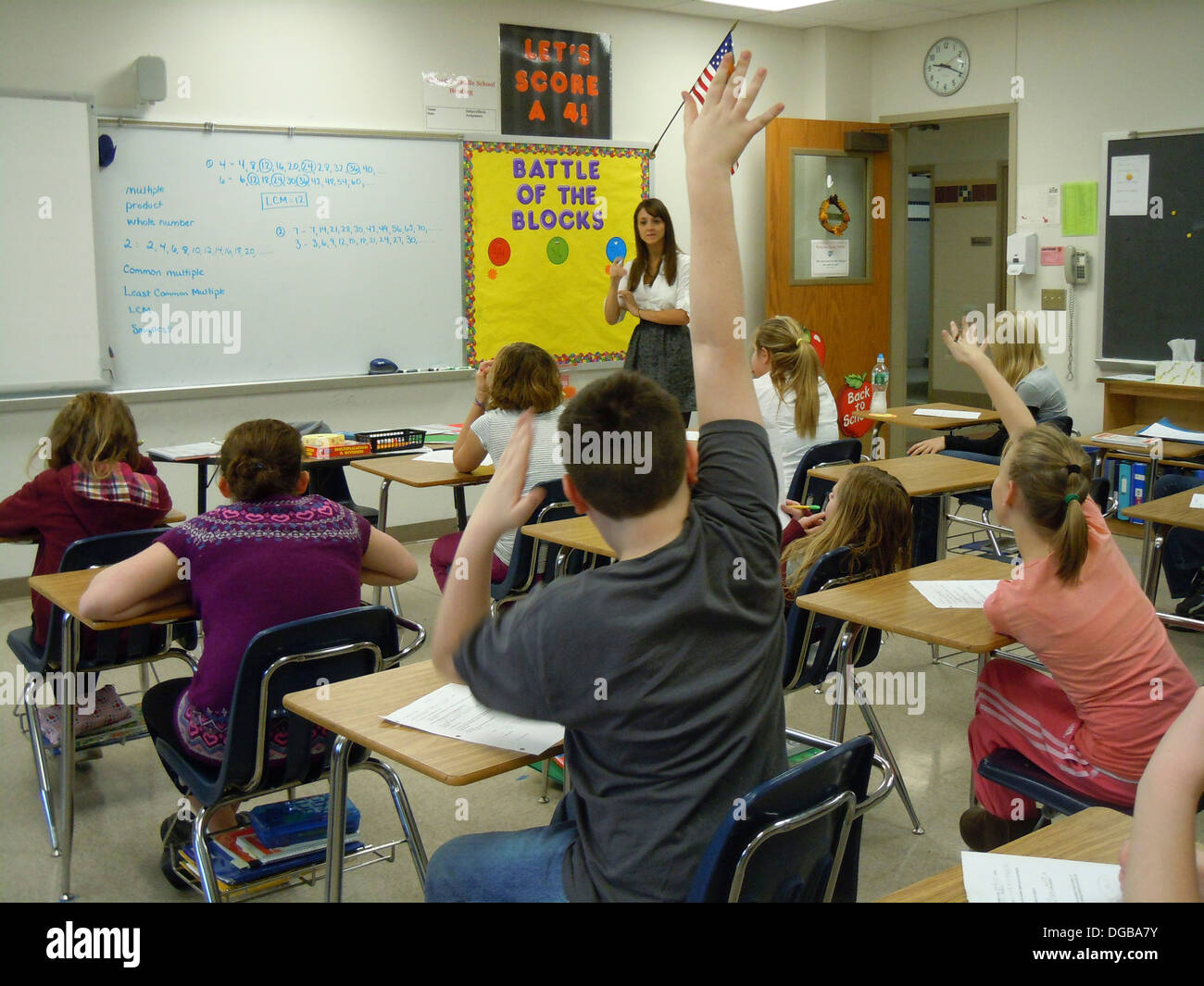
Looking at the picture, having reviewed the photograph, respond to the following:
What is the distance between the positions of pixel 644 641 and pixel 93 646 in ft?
6.88

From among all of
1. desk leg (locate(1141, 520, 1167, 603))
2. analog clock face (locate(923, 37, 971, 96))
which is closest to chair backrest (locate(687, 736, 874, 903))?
desk leg (locate(1141, 520, 1167, 603))

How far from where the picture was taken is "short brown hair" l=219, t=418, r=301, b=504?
248 cm

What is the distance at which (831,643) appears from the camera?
2992mm

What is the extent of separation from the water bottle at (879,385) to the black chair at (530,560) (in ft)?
8.24

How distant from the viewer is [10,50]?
16.3 ft

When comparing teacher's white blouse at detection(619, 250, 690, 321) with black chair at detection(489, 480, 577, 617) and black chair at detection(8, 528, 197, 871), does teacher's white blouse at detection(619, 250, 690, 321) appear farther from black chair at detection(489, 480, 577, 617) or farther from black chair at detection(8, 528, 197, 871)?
black chair at detection(8, 528, 197, 871)

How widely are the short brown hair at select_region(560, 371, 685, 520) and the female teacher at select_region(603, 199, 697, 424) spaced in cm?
444

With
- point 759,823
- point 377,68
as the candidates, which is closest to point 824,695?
point 759,823

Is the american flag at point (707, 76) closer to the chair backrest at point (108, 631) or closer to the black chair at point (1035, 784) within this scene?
the chair backrest at point (108, 631)

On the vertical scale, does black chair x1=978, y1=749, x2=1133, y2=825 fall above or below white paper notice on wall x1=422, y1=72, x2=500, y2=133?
below

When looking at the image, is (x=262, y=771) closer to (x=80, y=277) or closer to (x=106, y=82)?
(x=80, y=277)

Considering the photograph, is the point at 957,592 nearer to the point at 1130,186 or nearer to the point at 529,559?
the point at 529,559

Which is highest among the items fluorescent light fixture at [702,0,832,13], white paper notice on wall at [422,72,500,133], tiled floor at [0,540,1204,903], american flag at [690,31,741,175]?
fluorescent light fixture at [702,0,832,13]

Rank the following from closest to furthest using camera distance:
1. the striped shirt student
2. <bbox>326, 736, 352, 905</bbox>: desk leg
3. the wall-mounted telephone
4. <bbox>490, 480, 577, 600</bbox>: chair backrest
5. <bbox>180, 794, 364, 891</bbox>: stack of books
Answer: <bbox>326, 736, 352, 905</bbox>: desk leg, <bbox>180, 794, 364, 891</bbox>: stack of books, <bbox>490, 480, 577, 600</bbox>: chair backrest, the striped shirt student, the wall-mounted telephone
